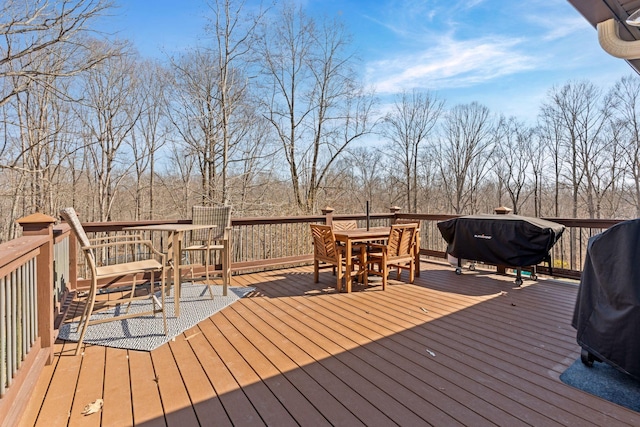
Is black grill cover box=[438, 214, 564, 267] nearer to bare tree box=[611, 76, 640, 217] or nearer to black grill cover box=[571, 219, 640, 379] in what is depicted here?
black grill cover box=[571, 219, 640, 379]

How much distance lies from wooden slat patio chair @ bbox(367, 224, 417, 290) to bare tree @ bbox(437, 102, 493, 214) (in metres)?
14.3

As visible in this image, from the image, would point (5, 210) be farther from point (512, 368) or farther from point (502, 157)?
point (502, 157)

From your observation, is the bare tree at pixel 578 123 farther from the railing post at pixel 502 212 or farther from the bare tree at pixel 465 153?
the railing post at pixel 502 212

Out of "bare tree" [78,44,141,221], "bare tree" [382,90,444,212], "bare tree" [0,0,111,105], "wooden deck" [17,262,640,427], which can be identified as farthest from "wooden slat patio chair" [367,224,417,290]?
"bare tree" [382,90,444,212]

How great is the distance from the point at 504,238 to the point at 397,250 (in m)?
1.45

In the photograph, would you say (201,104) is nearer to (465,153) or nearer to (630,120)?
(465,153)

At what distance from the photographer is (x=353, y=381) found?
2041 mm

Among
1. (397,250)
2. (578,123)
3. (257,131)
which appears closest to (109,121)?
(257,131)

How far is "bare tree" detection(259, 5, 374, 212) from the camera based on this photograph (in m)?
11.0

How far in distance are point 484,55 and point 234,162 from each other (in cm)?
775

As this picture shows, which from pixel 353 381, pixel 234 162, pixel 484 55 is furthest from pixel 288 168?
pixel 353 381

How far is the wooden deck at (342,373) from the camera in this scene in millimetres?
1714

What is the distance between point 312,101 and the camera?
38.1 feet

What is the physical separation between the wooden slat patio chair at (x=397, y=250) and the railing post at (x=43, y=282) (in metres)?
3.33
